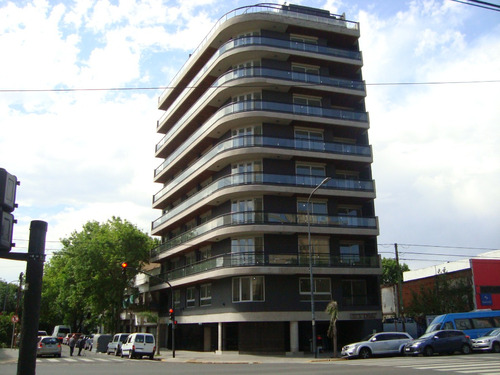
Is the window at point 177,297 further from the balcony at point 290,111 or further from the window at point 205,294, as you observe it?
the balcony at point 290,111

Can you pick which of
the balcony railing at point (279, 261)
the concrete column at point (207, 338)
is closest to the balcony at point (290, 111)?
the balcony railing at point (279, 261)

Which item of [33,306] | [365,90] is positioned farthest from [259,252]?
[33,306]

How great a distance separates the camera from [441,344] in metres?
28.1

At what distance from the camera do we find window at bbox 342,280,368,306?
37875mm

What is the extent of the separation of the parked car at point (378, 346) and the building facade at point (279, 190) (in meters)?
6.95

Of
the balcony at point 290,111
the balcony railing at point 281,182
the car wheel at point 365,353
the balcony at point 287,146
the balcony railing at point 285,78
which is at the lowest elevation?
the car wheel at point 365,353

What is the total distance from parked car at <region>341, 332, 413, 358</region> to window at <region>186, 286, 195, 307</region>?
1727 centimetres

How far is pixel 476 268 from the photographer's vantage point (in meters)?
46.5

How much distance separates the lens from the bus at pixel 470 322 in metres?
31.5

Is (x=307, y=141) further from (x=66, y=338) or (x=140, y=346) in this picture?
(x=66, y=338)

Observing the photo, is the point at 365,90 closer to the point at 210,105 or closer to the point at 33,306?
the point at 210,105

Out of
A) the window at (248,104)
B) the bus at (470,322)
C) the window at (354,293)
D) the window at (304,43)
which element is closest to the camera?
the bus at (470,322)

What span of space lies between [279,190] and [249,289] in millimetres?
7764

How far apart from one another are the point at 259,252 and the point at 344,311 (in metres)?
8.10
